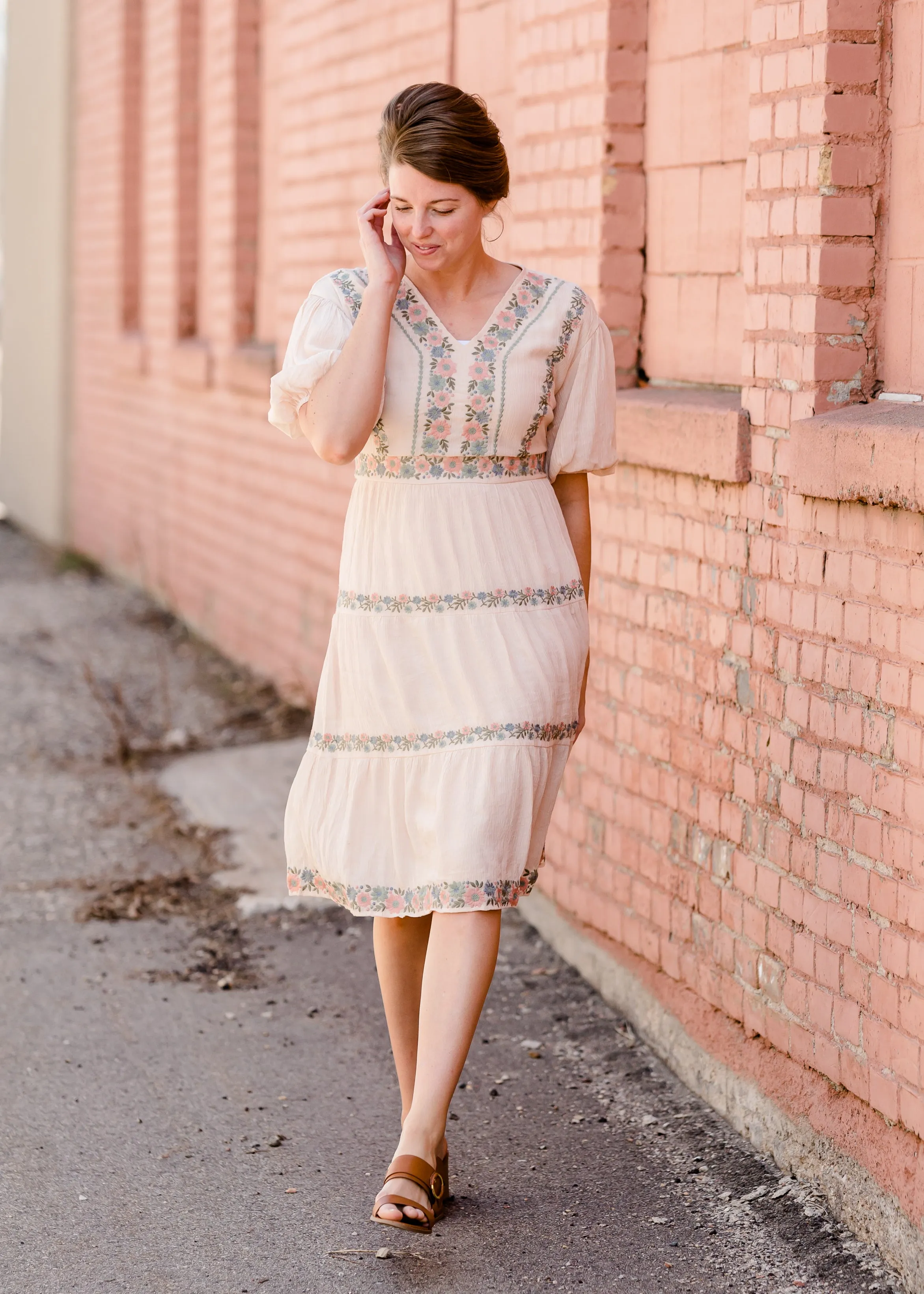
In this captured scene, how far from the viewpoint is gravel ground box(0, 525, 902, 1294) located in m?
A: 3.38

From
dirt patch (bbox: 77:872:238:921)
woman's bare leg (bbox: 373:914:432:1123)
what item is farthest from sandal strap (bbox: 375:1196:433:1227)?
dirt patch (bbox: 77:872:238:921)

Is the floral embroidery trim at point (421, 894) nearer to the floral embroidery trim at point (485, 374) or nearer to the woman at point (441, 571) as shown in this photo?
the woman at point (441, 571)

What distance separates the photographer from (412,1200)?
325 cm

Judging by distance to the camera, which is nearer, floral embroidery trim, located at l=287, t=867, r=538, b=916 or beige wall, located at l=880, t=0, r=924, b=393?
floral embroidery trim, located at l=287, t=867, r=538, b=916

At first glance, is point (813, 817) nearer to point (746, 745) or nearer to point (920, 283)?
point (746, 745)

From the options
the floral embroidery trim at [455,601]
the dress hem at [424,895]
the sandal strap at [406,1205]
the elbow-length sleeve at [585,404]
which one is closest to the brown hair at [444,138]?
the elbow-length sleeve at [585,404]

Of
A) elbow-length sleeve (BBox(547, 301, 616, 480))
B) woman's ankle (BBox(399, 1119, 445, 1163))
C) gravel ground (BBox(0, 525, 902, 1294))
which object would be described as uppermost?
elbow-length sleeve (BBox(547, 301, 616, 480))

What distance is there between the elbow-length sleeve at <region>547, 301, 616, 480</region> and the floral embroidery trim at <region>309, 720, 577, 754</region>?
514mm

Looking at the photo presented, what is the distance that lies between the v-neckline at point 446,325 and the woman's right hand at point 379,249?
0.15 feet

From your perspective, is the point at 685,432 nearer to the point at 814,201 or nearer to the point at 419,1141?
the point at 814,201

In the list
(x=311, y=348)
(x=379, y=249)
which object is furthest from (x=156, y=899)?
(x=379, y=249)

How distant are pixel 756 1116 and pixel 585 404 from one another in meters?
1.60

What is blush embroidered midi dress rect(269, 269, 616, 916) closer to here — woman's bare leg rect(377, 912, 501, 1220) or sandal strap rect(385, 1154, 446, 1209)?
woman's bare leg rect(377, 912, 501, 1220)

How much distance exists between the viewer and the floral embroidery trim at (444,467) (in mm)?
3391
